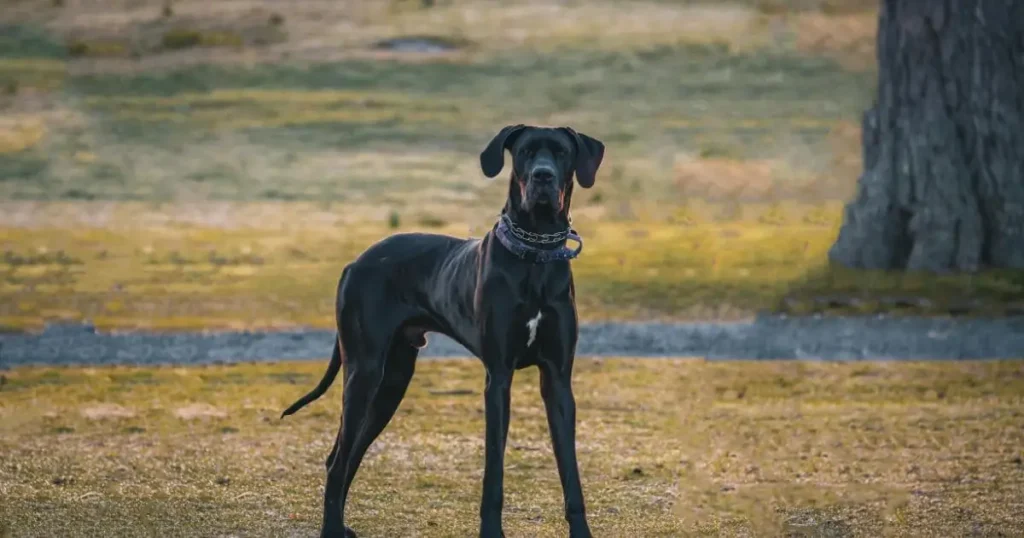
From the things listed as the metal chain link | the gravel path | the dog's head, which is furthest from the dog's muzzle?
the gravel path

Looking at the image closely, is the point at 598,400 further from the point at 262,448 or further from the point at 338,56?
the point at 338,56

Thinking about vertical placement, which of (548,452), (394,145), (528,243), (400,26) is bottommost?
(394,145)

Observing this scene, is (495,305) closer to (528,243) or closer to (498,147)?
(528,243)

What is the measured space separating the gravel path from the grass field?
0.49 meters

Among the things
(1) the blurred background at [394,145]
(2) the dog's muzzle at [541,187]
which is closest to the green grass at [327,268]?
(1) the blurred background at [394,145]

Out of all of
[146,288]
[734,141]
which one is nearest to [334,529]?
[146,288]

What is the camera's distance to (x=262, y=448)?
11102mm

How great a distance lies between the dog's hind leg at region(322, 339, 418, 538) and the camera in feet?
26.7

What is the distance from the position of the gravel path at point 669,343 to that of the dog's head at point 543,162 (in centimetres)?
717

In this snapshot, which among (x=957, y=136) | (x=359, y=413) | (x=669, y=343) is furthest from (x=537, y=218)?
(x=957, y=136)

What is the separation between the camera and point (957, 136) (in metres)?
18.1

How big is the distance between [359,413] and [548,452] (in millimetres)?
2996

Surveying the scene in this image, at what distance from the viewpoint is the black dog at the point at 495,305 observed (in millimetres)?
7551

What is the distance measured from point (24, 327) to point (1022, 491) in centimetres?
979
